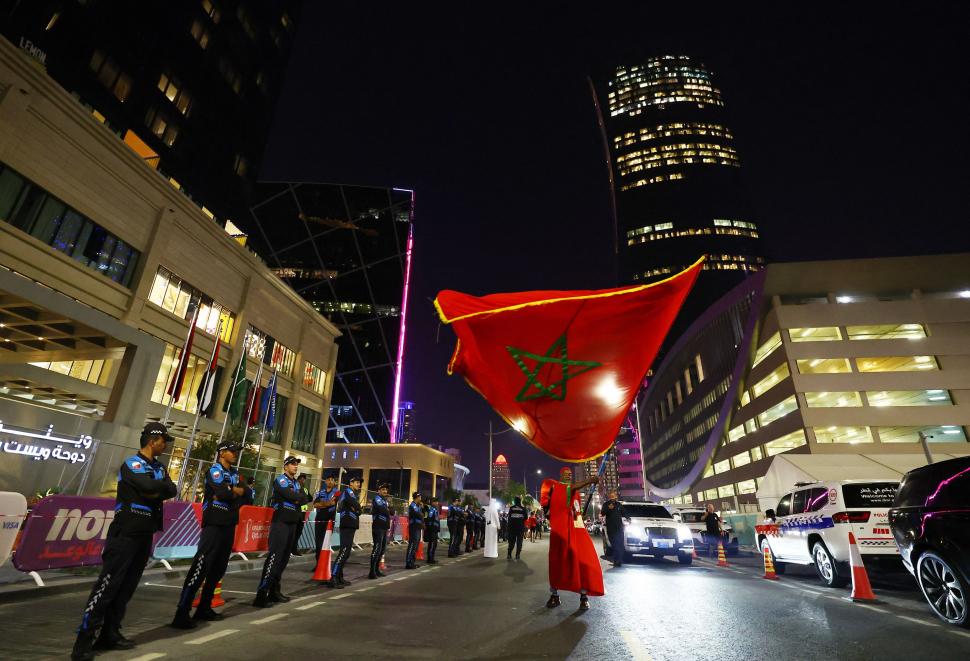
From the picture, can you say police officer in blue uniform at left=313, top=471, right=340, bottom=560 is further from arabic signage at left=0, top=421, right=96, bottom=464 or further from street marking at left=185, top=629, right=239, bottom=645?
arabic signage at left=0, top=421, right=96, bottom=464

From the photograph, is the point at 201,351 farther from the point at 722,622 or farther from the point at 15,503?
the point at 722,622

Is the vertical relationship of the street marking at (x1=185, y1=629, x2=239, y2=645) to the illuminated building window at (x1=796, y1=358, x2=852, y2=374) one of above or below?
below

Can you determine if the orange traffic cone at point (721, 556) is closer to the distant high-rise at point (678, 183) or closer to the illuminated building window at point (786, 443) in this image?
the illuminated building window at point (786, 443)

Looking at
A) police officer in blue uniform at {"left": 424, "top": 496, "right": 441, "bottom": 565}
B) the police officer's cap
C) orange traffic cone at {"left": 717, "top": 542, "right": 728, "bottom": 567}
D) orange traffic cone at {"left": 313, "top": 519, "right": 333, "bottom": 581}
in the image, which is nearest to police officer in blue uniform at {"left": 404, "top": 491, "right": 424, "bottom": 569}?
police officer in blue uniform at {"left": 424, "top": 496, "right": 441, "bottom": 565}

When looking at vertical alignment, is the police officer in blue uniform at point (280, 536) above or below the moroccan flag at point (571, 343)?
below

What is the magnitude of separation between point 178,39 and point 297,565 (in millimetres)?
38745

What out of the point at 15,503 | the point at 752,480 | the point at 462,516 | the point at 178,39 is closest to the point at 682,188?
the point at 752,480

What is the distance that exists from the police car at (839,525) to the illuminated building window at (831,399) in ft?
123

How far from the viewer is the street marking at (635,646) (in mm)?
3844

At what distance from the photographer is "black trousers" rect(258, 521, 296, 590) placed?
6.08 meters

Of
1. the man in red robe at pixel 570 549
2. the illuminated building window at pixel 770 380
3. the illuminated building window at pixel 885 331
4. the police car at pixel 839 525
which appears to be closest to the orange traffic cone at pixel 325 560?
the man in red robe at pixel 570 549

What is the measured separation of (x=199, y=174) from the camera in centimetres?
3444

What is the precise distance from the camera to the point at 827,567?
885 cm

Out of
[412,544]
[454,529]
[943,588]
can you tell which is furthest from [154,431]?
[454,529]
